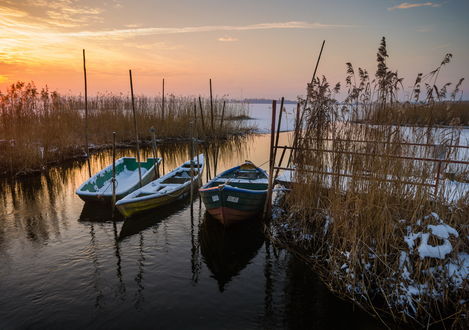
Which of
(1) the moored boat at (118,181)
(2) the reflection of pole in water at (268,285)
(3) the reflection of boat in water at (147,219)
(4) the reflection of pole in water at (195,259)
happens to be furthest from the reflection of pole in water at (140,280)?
(1) the moored boat at (118,181)

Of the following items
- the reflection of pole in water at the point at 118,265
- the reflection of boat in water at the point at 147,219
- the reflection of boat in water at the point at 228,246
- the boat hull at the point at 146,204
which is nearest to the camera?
the reflection of pole in water at the point at 118,265

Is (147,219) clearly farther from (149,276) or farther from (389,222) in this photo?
(389,222)

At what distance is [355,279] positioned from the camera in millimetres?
→ 4320

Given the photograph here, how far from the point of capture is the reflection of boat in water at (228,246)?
545cm

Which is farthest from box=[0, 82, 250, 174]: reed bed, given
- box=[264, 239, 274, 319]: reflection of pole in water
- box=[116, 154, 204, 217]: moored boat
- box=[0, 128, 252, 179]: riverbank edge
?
box=[264, 239, 274, 319]: reflection of pole in water

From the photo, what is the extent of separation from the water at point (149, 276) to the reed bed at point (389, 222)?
533 millimetres

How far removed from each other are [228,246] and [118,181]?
5071mm

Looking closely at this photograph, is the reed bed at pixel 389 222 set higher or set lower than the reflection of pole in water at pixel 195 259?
higher

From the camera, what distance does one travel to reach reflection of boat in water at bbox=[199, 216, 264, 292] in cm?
545

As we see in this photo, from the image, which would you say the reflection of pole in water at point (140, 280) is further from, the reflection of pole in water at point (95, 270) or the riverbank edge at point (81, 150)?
the riverbank edge at point (81, 150)

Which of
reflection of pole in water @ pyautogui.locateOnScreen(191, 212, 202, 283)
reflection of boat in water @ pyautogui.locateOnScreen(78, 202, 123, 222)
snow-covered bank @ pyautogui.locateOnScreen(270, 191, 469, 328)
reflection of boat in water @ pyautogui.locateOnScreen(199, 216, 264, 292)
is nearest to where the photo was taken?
snow-covered bank @ pyautogui.locateOnScreen(270, 191, 469, 328)

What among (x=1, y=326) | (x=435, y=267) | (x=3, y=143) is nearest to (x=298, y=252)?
(x=435, y=267)

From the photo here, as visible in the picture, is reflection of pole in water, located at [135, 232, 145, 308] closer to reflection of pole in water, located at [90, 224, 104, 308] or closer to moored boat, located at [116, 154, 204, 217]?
reflection of pole in water, located at [90, 224, 104, 308]

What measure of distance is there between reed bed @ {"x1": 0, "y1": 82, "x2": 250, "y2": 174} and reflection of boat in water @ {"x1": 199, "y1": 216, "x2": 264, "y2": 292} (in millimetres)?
2641
